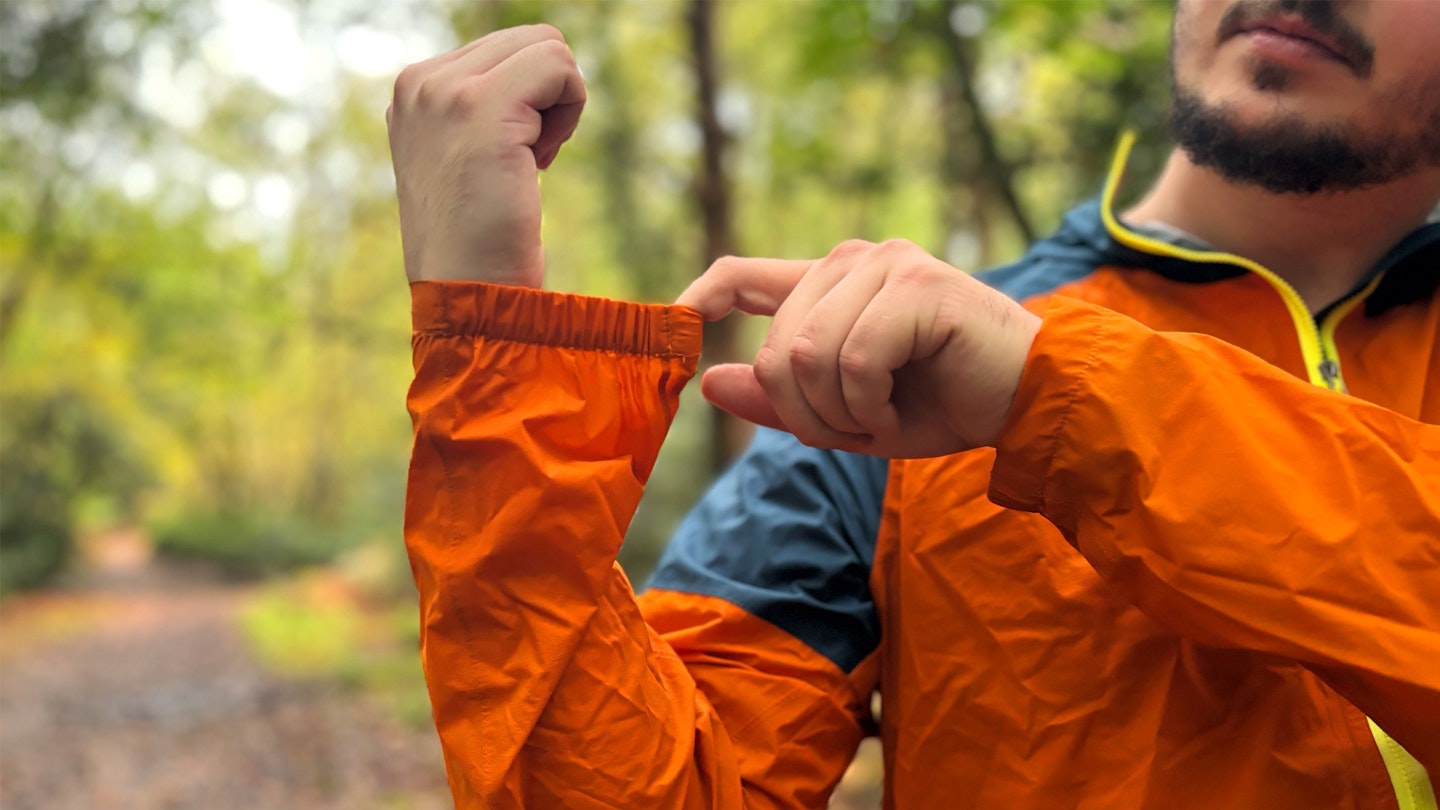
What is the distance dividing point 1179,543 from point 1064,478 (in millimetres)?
101

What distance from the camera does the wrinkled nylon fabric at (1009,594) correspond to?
81 cm

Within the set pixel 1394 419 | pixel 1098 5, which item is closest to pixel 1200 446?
pixel 1394 419

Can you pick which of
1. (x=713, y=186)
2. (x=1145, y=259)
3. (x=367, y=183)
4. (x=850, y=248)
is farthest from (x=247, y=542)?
(x=850, y=248)

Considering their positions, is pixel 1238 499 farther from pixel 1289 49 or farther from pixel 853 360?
pixel 1289 49

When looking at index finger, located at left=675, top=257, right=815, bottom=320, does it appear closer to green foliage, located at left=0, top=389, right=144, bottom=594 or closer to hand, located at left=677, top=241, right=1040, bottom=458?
hand, located at left=677, top=241, right=1040, bottom=458

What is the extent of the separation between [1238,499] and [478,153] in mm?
703

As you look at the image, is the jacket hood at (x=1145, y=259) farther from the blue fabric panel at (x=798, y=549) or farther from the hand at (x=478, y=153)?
the hand at (x=478, y=153)

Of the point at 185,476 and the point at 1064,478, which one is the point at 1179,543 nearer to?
the point at 1064,478

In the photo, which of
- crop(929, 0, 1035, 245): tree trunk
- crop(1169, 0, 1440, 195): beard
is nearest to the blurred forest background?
crop(929, 0, 1035, 245): tree trunk

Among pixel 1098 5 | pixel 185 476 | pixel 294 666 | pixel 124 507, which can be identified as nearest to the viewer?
pixel 1098 5

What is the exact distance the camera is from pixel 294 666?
1120 centimetres

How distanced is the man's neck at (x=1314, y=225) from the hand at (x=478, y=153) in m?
0.92

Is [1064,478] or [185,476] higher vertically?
[1064,478]

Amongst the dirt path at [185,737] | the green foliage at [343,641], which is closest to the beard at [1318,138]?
the dirt path at [185,737]
